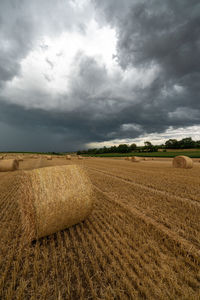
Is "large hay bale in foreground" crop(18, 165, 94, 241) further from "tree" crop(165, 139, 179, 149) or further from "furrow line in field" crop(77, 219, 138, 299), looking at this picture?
"tree" crop(165, 139, 179, 149)

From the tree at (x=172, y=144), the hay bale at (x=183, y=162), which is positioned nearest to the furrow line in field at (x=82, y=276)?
the hay bale at (x=183, y=162)

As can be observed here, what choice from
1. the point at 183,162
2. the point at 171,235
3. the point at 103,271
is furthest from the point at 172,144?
the point at 103,271

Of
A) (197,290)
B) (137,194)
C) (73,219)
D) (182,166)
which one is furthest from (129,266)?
(182,166)

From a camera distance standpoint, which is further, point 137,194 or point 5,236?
point 137,194

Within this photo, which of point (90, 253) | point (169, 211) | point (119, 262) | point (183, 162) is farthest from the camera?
point (183, 162)

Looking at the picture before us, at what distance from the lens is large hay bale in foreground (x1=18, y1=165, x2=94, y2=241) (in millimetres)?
2927

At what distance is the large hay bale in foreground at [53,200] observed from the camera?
2.93 m

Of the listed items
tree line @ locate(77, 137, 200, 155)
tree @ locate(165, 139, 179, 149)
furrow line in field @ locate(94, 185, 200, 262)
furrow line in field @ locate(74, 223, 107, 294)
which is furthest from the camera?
tree @ locate(165, 139, 179, 149)

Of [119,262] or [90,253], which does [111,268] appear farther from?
[90,253]

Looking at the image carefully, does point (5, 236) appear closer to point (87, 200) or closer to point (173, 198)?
point (87, 200)

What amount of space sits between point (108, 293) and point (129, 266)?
Result: 552 mm

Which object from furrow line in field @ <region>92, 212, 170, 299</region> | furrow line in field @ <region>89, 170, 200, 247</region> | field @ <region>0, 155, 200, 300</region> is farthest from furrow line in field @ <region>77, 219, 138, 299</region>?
furrow line in field @ <region>89, 170, 200, 247</region>

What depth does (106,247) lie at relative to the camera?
2580mm

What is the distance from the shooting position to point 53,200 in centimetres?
308
